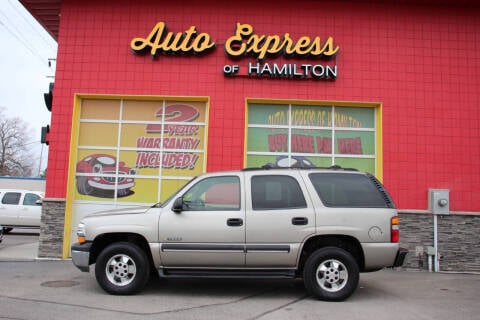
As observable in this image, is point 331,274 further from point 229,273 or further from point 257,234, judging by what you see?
point 229,273

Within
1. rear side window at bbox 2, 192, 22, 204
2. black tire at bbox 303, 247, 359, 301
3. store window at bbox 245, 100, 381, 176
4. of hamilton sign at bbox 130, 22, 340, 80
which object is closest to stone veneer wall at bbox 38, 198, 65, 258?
of hamilton sign at bbox 130, 22, 340, 80

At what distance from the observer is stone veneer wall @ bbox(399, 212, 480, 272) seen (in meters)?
10.4

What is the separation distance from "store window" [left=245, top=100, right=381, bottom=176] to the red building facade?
0.09 feet

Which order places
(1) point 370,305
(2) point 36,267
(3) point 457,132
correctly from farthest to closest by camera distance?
(3) point 457,132
(2) point 36,267
(1) point 370,305

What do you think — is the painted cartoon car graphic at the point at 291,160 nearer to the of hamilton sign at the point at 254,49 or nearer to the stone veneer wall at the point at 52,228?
the of hamilton sign at the point at 254,49

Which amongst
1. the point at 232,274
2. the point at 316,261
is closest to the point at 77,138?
the point at 232,274

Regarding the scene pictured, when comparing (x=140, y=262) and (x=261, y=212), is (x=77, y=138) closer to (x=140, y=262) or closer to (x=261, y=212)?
(x=140, y=262)

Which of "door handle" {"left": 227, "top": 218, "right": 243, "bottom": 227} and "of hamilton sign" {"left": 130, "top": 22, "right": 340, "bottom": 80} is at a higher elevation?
"of hamilton sign" {"left": 130, "top": 22, "right": 340, "bottom": 80}

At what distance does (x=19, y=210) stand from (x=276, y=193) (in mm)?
14513

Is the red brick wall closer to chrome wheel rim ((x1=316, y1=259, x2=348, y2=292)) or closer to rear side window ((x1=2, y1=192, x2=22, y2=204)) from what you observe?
chrome wheel rim ((x1=316, y1=259, x2=348, y2=292))

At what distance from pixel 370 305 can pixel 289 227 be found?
5.37ft

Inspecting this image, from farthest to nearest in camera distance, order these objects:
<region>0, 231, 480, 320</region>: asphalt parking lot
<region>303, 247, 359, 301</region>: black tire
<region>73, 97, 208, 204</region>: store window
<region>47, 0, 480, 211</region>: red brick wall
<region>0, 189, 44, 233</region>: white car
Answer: <region>0, 189, 44, 233</region>: white car < <region>73, 97, 208, 204</region>: store window < <region>47, 0, 480, 211</region>: red brick wall < <region>303, 247, 359, 301</region>: black tire < <region>0, 231, 480, 320</region>: asphalt parking lot

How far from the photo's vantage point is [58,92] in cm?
1100

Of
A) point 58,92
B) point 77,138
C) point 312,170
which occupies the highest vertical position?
point 58,92
